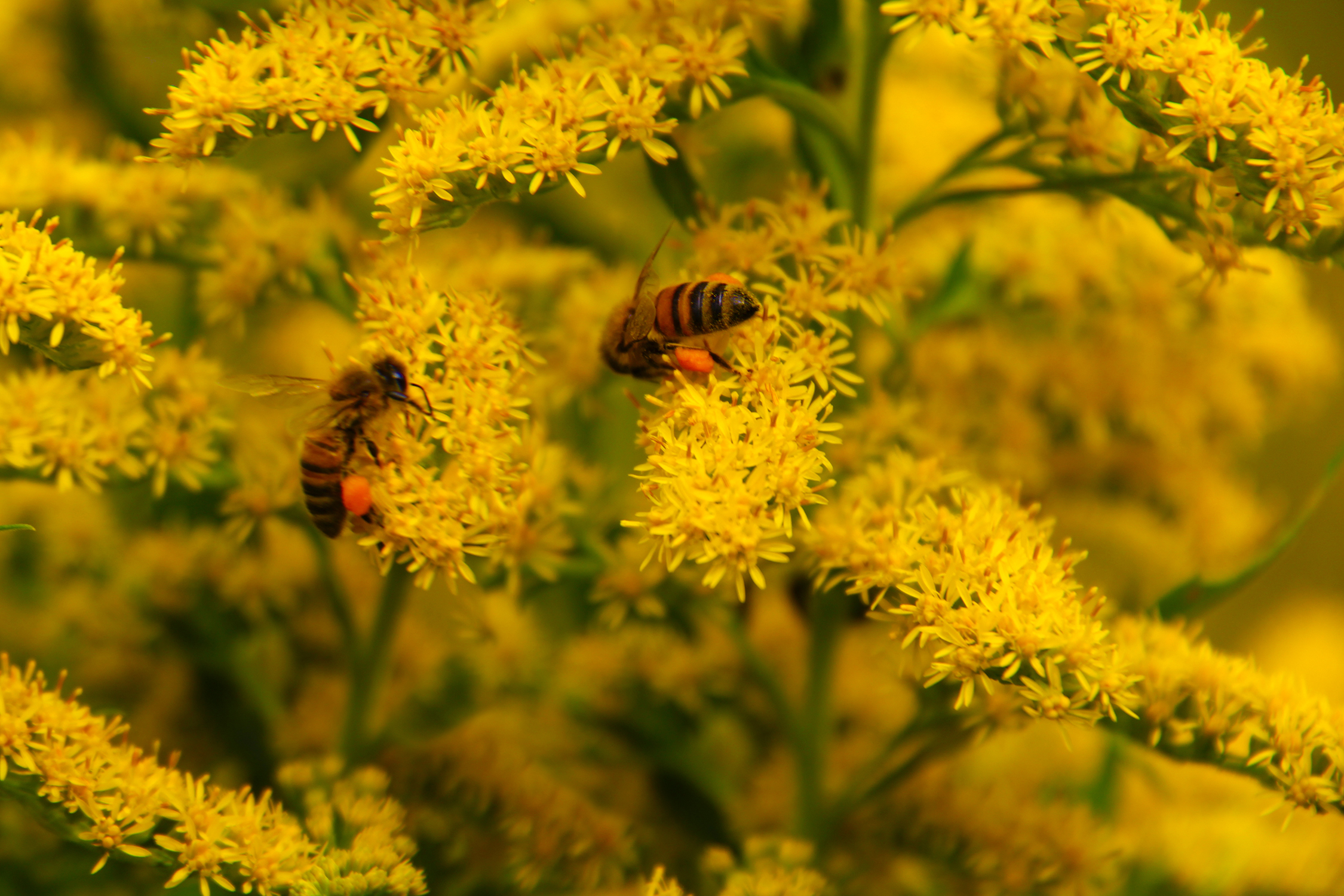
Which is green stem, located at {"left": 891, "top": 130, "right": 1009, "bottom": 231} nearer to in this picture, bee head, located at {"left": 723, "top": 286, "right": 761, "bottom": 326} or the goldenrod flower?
bee head, located at {"left": 723, "top": 286, "right": 761, "bottom": 326}

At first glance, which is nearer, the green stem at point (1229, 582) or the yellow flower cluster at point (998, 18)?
the yellow flower cluster at point (998, 18)

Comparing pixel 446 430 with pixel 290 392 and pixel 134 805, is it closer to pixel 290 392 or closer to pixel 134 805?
pixel 290 392

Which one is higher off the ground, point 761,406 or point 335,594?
point 761,406

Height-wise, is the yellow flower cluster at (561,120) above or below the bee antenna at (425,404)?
above

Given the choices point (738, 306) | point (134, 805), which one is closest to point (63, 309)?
point (134, 805)

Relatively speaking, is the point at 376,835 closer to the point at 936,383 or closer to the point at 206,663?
the point at 206,663

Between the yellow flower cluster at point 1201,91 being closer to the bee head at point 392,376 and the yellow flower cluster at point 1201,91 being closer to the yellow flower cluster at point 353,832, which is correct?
the bee head at point 392,376

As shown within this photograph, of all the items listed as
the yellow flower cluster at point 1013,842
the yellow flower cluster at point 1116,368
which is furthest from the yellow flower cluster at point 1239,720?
the yellow flower cluster at point 1116,368
